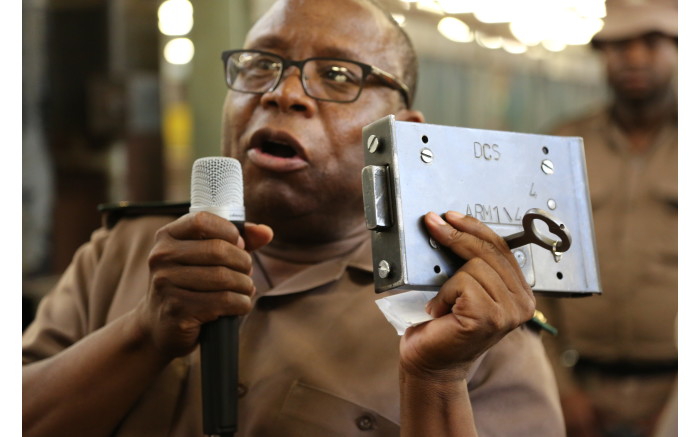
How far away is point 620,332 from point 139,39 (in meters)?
2.06

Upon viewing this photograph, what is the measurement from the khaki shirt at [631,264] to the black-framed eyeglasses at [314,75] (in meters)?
1.47

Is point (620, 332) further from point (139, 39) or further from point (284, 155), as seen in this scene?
point (139, 39)

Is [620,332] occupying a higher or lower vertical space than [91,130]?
lower

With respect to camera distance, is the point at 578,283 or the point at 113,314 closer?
the point at 578,283

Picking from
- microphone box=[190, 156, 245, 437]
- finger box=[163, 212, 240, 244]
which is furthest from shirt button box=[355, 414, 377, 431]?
finger box=[163, 212, 240, 244]

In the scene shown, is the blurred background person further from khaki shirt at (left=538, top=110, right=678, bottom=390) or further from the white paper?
the white paper

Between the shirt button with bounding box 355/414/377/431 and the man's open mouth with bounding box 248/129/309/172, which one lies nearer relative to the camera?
the shirt button with bounding box 355/414/377/431

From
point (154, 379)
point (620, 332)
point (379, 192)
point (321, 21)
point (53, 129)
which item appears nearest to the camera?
A: point (379, 192)

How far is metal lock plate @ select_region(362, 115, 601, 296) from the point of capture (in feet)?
3.92

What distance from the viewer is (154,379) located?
1.52 meters

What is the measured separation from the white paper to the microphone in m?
0.21

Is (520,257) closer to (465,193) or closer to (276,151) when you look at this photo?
(465,193)

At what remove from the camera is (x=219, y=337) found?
→ 129 cm

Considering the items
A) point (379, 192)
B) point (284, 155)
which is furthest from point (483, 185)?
point (284, 155)
